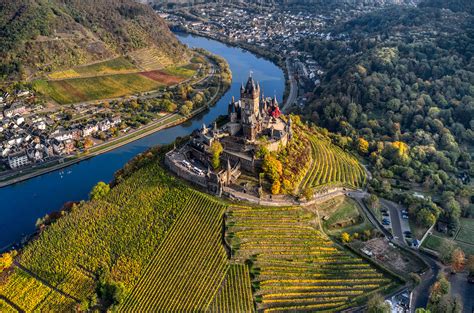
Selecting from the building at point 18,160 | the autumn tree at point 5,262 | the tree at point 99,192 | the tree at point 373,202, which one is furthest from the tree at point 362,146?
the building at point 18,160

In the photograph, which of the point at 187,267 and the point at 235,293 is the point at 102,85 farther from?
the point at 235,293

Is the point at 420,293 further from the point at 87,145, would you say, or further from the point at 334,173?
the point at 87,145

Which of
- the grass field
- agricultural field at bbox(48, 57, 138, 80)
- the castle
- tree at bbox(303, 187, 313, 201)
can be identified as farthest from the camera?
agricultural field at bbox(48, 57, 138, 80)

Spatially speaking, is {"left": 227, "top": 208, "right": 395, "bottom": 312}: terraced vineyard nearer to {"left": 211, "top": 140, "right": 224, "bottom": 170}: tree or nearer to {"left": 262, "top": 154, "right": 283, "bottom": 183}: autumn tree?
{"left": 262, "top": 154, "right": 283, "bottom": 183}: autumn tree

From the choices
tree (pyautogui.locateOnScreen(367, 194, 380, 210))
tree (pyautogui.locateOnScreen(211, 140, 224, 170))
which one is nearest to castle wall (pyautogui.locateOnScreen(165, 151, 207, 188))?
tree (pyautogui.locateOnScreen(211, 140, 224, 170))

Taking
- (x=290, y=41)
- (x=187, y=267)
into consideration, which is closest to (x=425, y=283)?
(x=187, y=267)

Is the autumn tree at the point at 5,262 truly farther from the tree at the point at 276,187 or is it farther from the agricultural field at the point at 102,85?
the agricultural field at the point at 102,85

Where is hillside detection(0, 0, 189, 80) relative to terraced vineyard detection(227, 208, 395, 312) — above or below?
above
